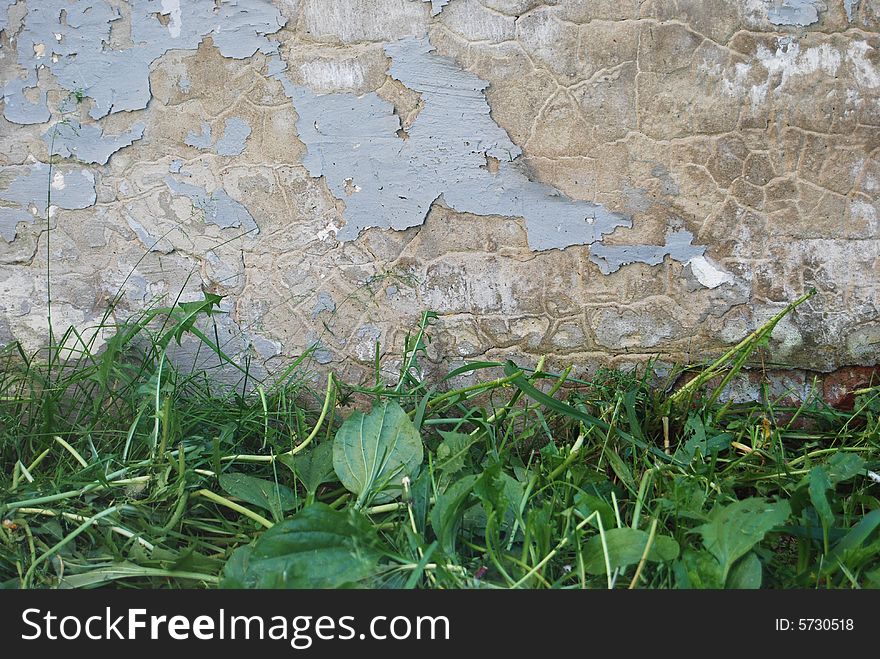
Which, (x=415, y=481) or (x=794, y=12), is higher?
(x=794, y=12)

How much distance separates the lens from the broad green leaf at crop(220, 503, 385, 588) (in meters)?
1.31

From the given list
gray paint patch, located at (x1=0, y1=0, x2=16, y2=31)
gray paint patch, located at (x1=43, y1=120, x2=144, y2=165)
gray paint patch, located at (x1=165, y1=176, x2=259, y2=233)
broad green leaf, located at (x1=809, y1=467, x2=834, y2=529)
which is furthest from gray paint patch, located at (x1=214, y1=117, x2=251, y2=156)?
broad green leaf, located at (x1=809, y1=467, x2=834, y2=529)

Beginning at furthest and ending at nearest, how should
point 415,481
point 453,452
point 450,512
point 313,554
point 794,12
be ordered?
point 794,12, point 453,452, point 415,481, point 450,512, point 313,554

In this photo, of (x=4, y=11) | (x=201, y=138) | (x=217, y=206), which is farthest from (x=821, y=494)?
(x=4, y=11)

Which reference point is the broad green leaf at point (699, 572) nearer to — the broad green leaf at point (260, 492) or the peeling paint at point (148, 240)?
the broad green leaf at point (260, 492)

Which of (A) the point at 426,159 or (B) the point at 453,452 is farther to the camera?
(A) the point at 426,159

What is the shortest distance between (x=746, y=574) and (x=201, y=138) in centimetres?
177

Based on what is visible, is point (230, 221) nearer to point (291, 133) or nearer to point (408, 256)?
point (291, 133)

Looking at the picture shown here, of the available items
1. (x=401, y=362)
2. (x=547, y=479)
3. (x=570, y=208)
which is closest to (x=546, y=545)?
(x=547, y=479)

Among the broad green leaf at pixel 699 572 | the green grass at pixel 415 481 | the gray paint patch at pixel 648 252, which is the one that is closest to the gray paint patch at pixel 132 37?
the green grass at pixel 415 481

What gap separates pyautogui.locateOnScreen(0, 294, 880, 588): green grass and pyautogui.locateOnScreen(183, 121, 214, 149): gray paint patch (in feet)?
1.64

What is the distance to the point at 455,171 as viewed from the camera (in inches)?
83.9

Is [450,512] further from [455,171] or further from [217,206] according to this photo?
[217,206]

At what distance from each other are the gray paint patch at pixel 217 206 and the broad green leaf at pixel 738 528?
1483mm
